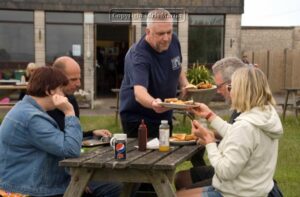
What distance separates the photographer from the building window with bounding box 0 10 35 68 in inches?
647

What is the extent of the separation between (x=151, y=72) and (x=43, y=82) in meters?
1.32

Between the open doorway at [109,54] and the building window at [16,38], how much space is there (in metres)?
2.73

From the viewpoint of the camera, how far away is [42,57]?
54.1 ft

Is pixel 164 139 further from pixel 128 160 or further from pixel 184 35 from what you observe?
pixel 184 35

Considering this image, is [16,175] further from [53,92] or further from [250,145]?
[250,145]

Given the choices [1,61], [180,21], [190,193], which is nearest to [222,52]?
[180,21]

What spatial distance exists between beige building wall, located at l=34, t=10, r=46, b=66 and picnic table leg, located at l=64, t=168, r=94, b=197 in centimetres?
1362

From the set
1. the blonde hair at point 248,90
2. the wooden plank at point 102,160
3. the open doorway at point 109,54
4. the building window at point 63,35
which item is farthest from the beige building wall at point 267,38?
the blonde hair at point 248,90

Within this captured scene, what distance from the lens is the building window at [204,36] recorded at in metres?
17.2

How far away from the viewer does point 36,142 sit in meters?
3.21

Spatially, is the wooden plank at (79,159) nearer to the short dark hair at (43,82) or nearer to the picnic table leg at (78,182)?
the picnic table leg at (78,182)

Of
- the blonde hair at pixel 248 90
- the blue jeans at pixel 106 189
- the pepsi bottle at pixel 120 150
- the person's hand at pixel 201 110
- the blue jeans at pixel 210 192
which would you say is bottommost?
the blue jeans at pixel 106 189

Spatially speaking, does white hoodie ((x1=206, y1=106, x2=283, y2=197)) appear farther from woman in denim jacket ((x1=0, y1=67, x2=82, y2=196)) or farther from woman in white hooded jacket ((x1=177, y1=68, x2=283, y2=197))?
woman in denim jacket ((x1=0, y1=67, x2=82, y2=196))

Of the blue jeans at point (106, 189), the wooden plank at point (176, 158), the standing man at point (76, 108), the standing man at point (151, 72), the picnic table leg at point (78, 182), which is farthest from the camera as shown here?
the standing man at point (151, 72)
